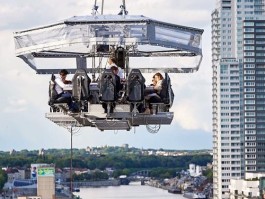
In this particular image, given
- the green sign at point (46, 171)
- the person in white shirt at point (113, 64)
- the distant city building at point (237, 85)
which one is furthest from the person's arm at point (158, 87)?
the distant city building at point (237, 85)

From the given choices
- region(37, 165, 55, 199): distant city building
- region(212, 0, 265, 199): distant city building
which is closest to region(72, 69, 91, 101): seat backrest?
region(37, 165, 55, 199): distant city building

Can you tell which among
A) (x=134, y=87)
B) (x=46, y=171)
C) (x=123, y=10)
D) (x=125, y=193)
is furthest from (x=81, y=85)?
(x=125, y=193)

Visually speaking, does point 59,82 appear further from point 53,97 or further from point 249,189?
point 249,189

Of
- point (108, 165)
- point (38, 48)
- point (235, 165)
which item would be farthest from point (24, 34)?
point (108, 165)

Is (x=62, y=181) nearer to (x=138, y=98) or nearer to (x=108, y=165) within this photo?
(x=108, y=165)

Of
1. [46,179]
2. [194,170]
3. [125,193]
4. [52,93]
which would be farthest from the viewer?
[194,170]

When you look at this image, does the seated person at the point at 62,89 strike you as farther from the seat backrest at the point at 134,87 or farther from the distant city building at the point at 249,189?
the distant city building at the point at 249,189
